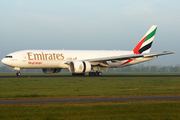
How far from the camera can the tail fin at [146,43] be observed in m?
45.8

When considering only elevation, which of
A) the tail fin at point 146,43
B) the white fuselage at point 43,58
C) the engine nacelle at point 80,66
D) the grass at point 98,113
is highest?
the tail fin at point 146,43

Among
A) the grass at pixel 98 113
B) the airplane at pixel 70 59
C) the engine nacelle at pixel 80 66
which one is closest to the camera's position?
the grass at pixel 98 113

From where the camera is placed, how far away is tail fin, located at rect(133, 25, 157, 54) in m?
45.8

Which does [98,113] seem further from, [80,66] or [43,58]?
[43,58]

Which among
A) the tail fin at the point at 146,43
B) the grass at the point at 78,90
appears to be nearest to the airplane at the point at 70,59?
the tail fin at the point at 146,43

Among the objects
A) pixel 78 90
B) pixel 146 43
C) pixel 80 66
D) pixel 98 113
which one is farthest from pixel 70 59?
pixel 98 113

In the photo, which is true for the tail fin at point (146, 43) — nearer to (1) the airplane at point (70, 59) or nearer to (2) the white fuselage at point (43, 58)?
(1) the airplane at point (70, 59)

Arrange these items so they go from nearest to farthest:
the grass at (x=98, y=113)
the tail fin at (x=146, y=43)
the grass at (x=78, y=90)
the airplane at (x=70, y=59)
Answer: the grass at (x=98, y=113) < the grass at (x=78, y=90) < the airplane at (x=70, y=59) < the tail fin at (x=146, y=43)

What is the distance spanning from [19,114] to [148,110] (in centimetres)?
527

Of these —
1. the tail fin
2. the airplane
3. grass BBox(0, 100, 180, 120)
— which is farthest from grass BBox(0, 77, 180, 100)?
the tail fin

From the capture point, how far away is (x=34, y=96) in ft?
49.9

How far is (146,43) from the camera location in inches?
1805

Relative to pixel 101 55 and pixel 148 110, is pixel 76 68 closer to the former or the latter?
pixel 101 55

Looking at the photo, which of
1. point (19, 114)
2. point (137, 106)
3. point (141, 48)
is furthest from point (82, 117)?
point (141, 48)
